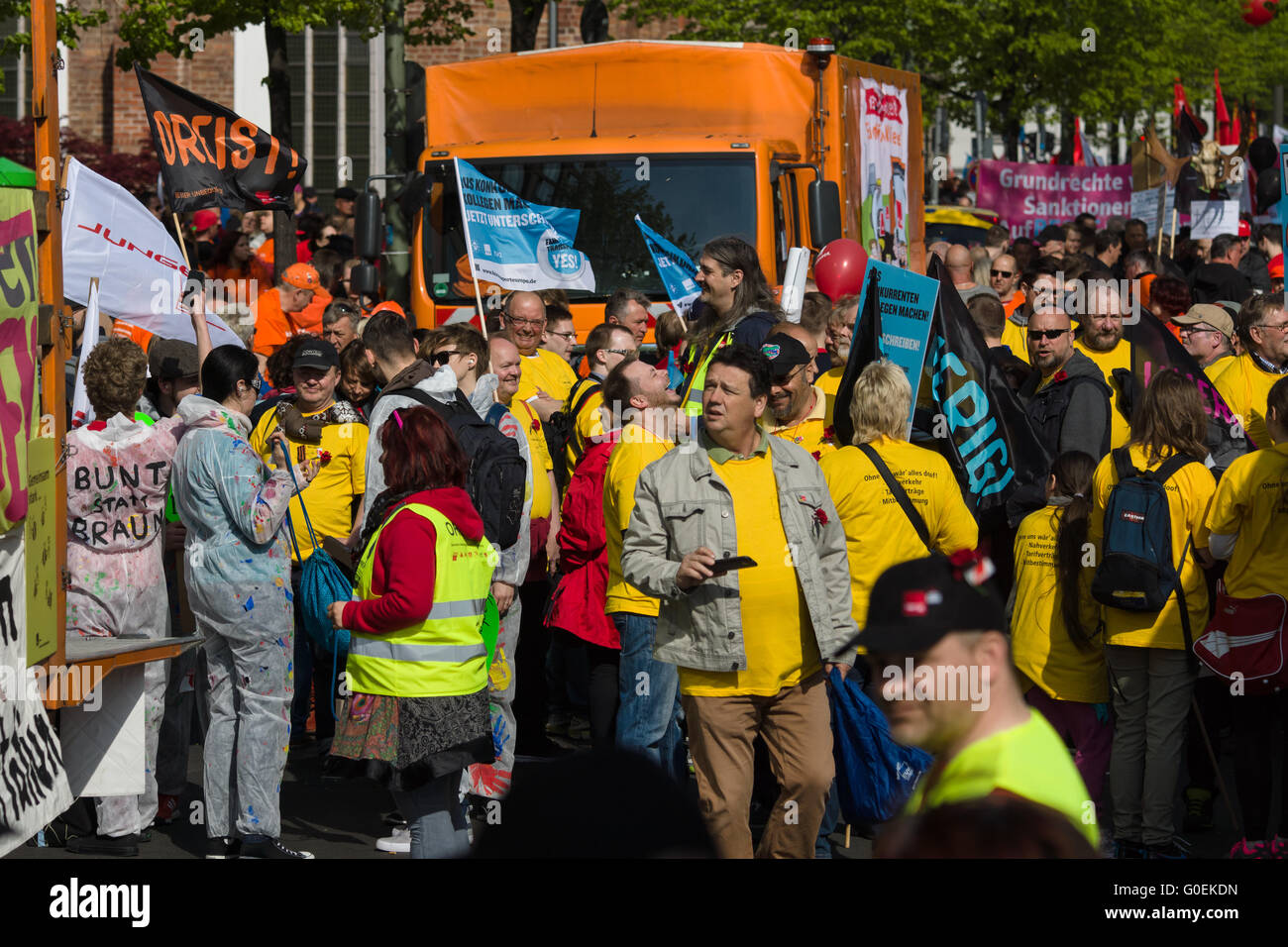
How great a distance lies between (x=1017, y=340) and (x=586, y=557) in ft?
11.9

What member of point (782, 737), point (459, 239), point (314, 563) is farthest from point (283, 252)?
point (782, 737)

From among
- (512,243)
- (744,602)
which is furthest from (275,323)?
(744,602)

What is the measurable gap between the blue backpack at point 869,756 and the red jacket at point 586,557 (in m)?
1.46

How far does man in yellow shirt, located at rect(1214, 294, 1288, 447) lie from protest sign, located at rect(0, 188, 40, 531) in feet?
18.3

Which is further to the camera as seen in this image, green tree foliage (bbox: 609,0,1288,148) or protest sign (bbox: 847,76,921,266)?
green tree foliage (bbox: 609,0,1288,148)

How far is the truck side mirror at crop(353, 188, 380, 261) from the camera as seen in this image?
12914 mm

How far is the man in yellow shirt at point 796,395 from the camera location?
22.0ft

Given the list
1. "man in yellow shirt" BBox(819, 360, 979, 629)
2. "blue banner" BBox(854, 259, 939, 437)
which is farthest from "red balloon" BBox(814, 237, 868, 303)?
"man in yellow shirt" BBox(819, 360, 979, 629)

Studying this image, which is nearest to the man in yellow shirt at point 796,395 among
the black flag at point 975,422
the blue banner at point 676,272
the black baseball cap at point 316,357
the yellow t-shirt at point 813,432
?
the yellow t-shirt at point 813,432

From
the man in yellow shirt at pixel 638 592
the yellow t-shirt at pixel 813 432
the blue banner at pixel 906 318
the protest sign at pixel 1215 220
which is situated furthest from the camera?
the protest sign at pixel 1215 220

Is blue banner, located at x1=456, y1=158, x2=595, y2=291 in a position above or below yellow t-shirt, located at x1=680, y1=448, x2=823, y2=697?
above

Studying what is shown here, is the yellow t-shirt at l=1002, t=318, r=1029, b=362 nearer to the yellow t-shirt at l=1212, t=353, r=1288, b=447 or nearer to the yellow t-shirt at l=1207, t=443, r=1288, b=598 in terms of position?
the yellow t-shirt at l=1212, t=353, r=1288, b=447

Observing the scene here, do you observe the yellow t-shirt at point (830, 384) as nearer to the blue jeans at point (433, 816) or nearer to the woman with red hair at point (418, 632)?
the woman with red hair at point (418, 632)
